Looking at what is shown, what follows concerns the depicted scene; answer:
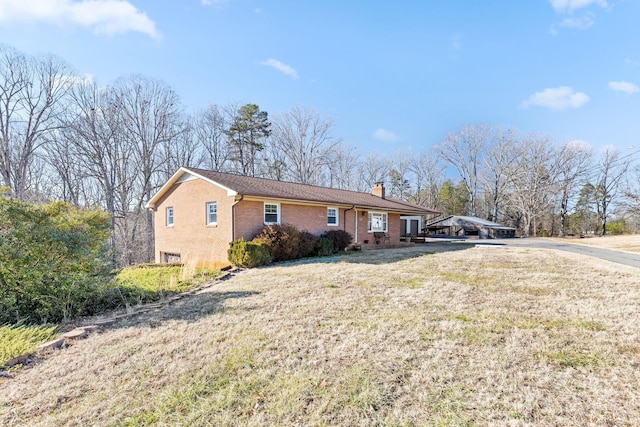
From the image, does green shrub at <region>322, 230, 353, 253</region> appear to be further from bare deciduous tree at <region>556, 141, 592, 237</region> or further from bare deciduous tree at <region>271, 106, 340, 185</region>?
bare deciduous tree at <region>556, 141, 592, 237</region>

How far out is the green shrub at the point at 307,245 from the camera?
13.8 m

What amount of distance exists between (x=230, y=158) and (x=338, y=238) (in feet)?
62.5

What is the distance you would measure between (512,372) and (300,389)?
7.40 feet

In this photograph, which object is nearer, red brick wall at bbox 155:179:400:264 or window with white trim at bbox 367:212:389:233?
red brick wall at bbox 155:179:400:264

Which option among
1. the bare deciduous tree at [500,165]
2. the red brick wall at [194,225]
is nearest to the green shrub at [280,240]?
the red brick wall at [194,225]

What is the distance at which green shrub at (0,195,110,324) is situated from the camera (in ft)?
17.2

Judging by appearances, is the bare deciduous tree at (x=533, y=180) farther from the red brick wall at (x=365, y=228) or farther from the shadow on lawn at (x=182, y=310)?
the shadow on lawn at (x=182, y=310)

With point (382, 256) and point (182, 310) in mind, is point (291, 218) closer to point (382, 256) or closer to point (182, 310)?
point (382, 256)

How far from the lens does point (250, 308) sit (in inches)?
221

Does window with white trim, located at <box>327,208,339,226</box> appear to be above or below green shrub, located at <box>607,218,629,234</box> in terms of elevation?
above

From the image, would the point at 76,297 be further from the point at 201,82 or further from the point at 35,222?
Answer: the point at 201,82

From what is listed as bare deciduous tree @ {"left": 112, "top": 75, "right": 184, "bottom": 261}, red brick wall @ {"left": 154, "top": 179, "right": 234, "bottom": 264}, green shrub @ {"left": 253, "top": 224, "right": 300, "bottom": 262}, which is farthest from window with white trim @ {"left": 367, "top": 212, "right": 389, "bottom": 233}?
bare deciduous tree @ {"left": 112, "top": 75, "right": 184, "bottom": 261}

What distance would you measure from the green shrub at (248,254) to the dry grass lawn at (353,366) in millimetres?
4997

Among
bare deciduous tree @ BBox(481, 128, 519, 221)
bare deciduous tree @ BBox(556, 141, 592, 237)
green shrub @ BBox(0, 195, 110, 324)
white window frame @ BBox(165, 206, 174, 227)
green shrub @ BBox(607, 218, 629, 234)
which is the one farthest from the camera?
bare deciduous tree @ BBox(481, 128, 519, 221)
